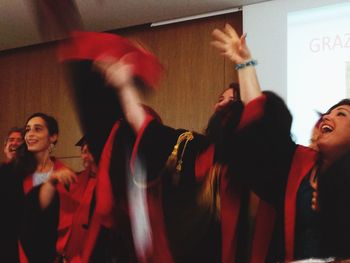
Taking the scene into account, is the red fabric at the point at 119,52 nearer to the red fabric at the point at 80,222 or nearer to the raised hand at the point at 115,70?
the raised hand at the point at 115,70

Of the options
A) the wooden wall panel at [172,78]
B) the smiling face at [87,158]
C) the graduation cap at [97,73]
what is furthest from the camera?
the wooden wall panel at [172,78]

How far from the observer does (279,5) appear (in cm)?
314

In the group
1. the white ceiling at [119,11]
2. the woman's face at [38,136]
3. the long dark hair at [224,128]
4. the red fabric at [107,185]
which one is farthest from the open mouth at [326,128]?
the white ceiling at [119,11]

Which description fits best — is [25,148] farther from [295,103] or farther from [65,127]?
[65,127]

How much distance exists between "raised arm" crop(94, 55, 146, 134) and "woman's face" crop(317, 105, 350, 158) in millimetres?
552

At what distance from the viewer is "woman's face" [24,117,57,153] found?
2217 mm

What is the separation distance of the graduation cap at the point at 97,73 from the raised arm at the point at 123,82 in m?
0.01

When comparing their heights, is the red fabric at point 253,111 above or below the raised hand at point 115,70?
below

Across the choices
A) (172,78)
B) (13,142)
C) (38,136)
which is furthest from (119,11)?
(38,136)

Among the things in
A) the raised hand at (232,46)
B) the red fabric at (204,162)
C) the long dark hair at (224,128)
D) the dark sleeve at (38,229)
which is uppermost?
the raised hand at (232,46)

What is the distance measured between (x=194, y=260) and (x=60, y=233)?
56cm

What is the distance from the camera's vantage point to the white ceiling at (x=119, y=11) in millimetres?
3371

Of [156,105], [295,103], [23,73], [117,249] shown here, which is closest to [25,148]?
[117,249]

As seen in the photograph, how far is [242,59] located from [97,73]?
0.41 m
